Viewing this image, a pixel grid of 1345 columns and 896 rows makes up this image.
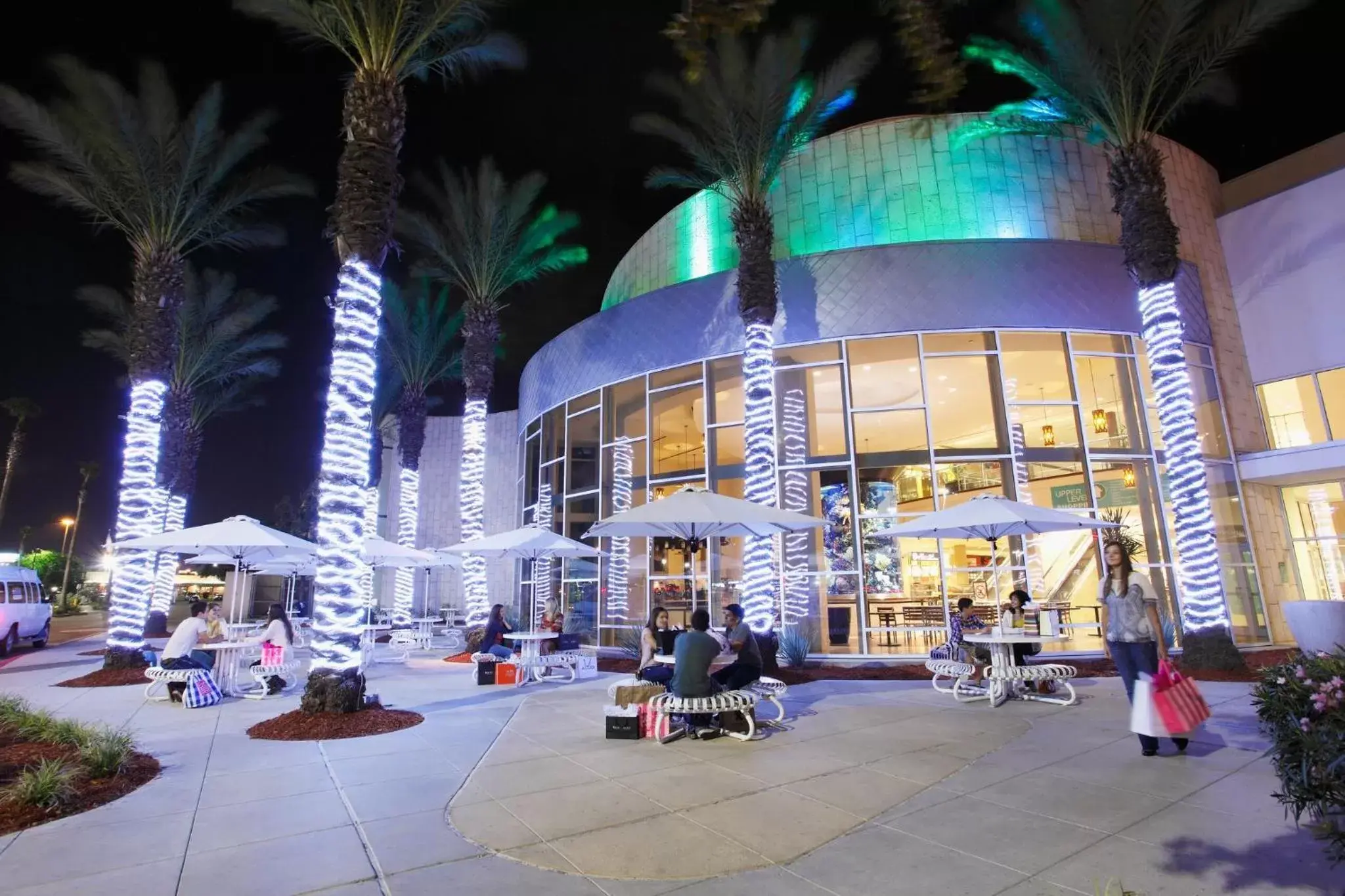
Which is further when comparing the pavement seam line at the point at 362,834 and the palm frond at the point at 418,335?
the palm frond at the point at 418,335

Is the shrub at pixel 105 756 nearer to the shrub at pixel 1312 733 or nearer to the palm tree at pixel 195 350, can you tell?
the shrub at pixel 1312 733

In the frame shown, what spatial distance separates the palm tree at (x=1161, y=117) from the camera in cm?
1154

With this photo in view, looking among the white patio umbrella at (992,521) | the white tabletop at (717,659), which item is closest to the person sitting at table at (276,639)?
the white tabletop at (717,659)

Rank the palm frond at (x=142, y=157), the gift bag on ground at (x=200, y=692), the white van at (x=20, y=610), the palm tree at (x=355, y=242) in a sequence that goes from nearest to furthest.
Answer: the palm tree at (x=355, y=242), the gift bag on ground at (x=200, y=692), the palm frond at (x=142, y=157), the white van at (x=20, y=610)

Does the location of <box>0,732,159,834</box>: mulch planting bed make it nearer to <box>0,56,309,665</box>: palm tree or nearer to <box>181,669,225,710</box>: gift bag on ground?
<box>181,669,225,710</box>: gift bag on ground

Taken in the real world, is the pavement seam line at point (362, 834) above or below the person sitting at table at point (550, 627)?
below

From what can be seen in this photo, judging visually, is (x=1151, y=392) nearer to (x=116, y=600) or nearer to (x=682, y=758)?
(x=682, y=758)

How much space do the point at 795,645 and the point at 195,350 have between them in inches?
876

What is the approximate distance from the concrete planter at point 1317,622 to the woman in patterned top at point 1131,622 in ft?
9.18

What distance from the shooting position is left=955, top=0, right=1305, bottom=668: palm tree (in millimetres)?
11539

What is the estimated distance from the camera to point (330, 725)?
7.71 meters

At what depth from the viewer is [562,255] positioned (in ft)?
68.5

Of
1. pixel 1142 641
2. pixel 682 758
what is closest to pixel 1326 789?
pixel 1142 641

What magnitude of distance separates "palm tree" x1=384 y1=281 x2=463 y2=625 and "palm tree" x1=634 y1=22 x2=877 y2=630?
42.6 ft
